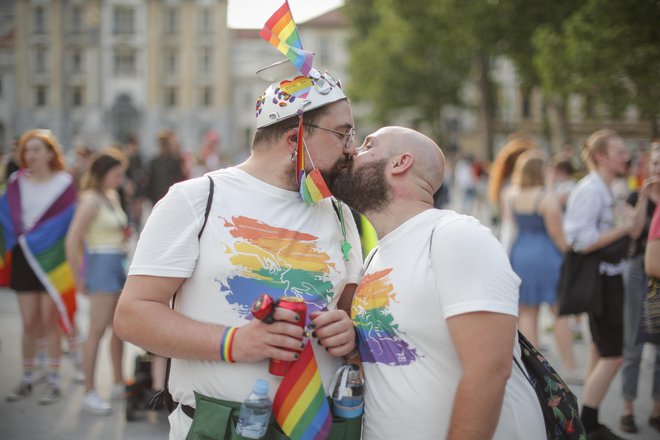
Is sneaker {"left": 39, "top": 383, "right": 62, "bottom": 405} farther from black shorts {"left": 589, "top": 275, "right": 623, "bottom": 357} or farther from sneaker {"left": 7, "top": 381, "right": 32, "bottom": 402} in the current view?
black shorts {"left": 589, "top": 275, "right": 623, "bottom": 357}

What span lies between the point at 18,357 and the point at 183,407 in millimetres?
5727

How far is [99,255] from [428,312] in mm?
4181

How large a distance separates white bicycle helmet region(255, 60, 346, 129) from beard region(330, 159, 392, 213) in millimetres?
277

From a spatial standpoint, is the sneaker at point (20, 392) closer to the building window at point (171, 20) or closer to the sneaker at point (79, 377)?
the sneaker at point (79, 377)

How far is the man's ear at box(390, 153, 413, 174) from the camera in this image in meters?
2.50

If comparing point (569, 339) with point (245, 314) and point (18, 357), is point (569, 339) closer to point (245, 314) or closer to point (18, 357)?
point (245, 314)

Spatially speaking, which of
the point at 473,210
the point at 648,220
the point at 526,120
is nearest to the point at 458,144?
the point at 526,120

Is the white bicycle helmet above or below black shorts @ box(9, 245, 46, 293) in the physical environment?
above

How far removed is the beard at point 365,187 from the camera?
252 centimetres

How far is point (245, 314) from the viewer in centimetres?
234

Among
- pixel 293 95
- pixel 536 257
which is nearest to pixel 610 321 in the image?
pixel 536 257

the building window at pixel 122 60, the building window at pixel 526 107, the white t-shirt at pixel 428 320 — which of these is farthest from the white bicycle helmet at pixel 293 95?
the building window at pixel 122 60

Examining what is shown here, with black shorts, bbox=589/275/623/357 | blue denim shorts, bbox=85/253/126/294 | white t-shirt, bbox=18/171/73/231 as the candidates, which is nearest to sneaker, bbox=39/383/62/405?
blue denim shorts, bbox=85/253/126/294

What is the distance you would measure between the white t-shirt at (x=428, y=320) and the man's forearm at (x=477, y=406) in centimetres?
10
